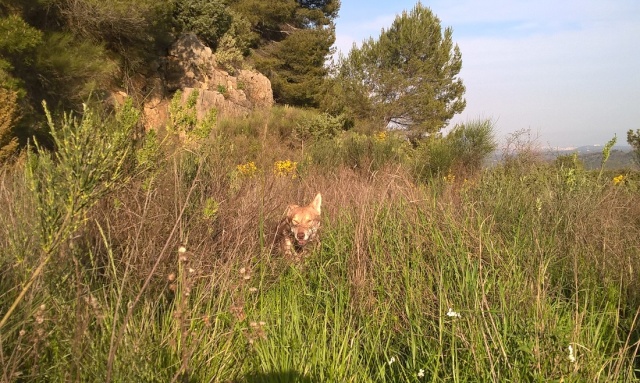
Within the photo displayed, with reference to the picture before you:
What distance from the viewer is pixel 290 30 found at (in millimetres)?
25344

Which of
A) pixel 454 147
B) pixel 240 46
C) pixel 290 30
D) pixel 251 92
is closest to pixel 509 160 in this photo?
pixel 454 147

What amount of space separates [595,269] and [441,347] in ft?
5.34

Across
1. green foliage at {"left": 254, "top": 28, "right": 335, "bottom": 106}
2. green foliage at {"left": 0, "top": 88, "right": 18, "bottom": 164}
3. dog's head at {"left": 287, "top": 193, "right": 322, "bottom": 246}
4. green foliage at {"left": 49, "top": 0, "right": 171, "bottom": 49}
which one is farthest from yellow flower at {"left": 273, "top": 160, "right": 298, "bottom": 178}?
green foliage at {"left": 254, "top": 28, "right": 335, "bottom": 106}

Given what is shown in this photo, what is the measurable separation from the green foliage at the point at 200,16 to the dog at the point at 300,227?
15659 millimetres

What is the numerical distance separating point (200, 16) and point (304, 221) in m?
16.3

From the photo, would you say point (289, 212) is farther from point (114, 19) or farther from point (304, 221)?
point (114, 19)

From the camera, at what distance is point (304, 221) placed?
3.98m

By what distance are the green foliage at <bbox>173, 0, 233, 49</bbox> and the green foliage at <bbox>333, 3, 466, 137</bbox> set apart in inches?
356

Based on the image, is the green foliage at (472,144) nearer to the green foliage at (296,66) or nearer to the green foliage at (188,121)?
the green foliage at (188,121)

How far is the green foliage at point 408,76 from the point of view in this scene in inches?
1023

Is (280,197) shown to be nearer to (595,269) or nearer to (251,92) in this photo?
(595,269)

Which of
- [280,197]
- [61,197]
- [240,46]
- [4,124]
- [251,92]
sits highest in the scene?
[240,46]

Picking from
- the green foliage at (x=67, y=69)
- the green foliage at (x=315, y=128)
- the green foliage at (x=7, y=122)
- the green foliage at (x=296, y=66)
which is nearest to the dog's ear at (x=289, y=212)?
the green foliage at (x=7, y=122)

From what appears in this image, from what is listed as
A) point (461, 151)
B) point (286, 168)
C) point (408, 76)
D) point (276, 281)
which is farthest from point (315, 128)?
point (408, 76)
